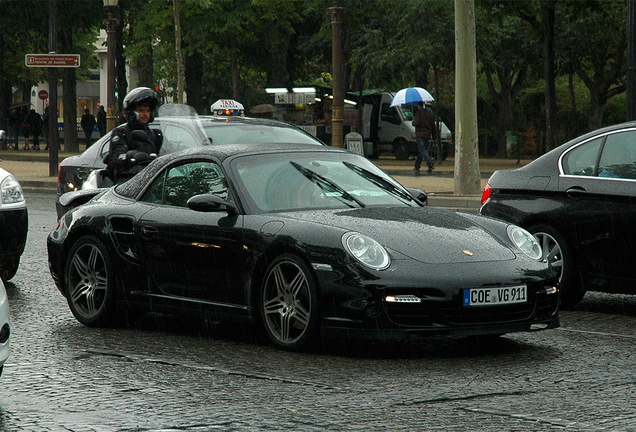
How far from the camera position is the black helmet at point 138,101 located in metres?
10.6

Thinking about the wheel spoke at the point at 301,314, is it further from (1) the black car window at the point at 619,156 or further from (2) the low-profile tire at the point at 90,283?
(1) the black car window at the point at 619,156

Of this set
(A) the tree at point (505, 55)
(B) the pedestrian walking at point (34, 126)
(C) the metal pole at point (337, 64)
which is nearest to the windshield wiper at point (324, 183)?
(C) the metal pole at point (337, 64)

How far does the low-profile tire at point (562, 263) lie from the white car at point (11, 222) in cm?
464

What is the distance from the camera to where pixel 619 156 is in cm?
848

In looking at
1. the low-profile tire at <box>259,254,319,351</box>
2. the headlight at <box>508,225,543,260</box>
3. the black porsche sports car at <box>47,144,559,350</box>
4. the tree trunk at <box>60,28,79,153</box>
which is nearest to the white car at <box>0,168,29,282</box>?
the black porsche sports car at <box>47,144,559,350</box>

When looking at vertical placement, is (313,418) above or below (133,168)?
below

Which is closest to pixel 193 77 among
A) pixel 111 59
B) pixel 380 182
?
pixel 111 59

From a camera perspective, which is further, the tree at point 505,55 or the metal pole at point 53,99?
the tree at point 505,55

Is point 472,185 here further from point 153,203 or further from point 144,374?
point 144,374

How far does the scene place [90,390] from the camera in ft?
19.1

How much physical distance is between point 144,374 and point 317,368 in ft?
3.29

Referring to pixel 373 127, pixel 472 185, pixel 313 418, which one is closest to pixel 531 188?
pixel 313 418

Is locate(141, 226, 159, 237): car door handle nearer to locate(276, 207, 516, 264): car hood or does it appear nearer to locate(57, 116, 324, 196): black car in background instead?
locate(276, 207, 516, 264): car hood

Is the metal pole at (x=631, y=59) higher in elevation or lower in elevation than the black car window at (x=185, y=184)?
higher
